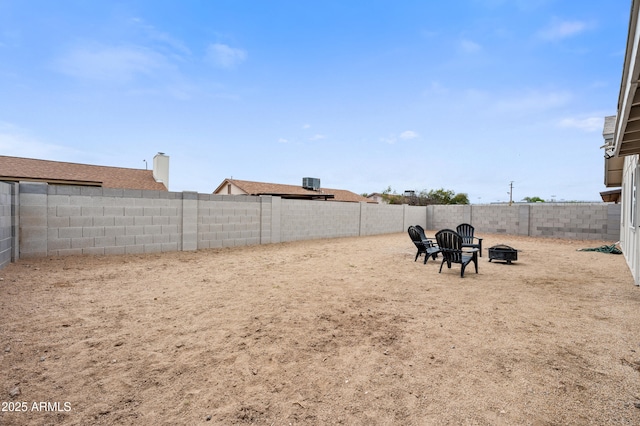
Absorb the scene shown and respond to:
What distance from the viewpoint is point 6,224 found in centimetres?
521

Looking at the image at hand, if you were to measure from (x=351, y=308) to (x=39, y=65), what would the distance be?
1301 centimetres

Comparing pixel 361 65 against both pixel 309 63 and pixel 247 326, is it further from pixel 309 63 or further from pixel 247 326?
pixel 247 326

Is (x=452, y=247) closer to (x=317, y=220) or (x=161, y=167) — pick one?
(x=317, y=220)

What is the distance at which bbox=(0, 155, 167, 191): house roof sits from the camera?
41.8 ft

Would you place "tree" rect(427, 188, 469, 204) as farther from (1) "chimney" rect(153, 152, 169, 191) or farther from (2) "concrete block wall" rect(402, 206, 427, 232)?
(1) "chimney" rect(153, 152, 169, 191)

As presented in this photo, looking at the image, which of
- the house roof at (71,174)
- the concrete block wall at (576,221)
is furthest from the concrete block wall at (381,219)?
the house roof at (71,174)

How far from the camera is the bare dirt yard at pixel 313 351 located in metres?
1.79

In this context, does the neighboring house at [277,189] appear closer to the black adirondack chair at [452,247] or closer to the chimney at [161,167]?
the chimney at [161,167]

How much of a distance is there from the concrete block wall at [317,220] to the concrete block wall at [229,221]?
91 centimetres

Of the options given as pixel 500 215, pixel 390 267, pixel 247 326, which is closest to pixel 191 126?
pixel 390 267

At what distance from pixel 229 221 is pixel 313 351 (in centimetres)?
750

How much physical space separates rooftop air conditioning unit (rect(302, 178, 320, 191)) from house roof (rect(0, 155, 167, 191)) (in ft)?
40.9

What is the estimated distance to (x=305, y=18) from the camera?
11414mm

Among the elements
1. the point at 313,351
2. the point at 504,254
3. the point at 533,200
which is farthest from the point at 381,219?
the point at 533,200
